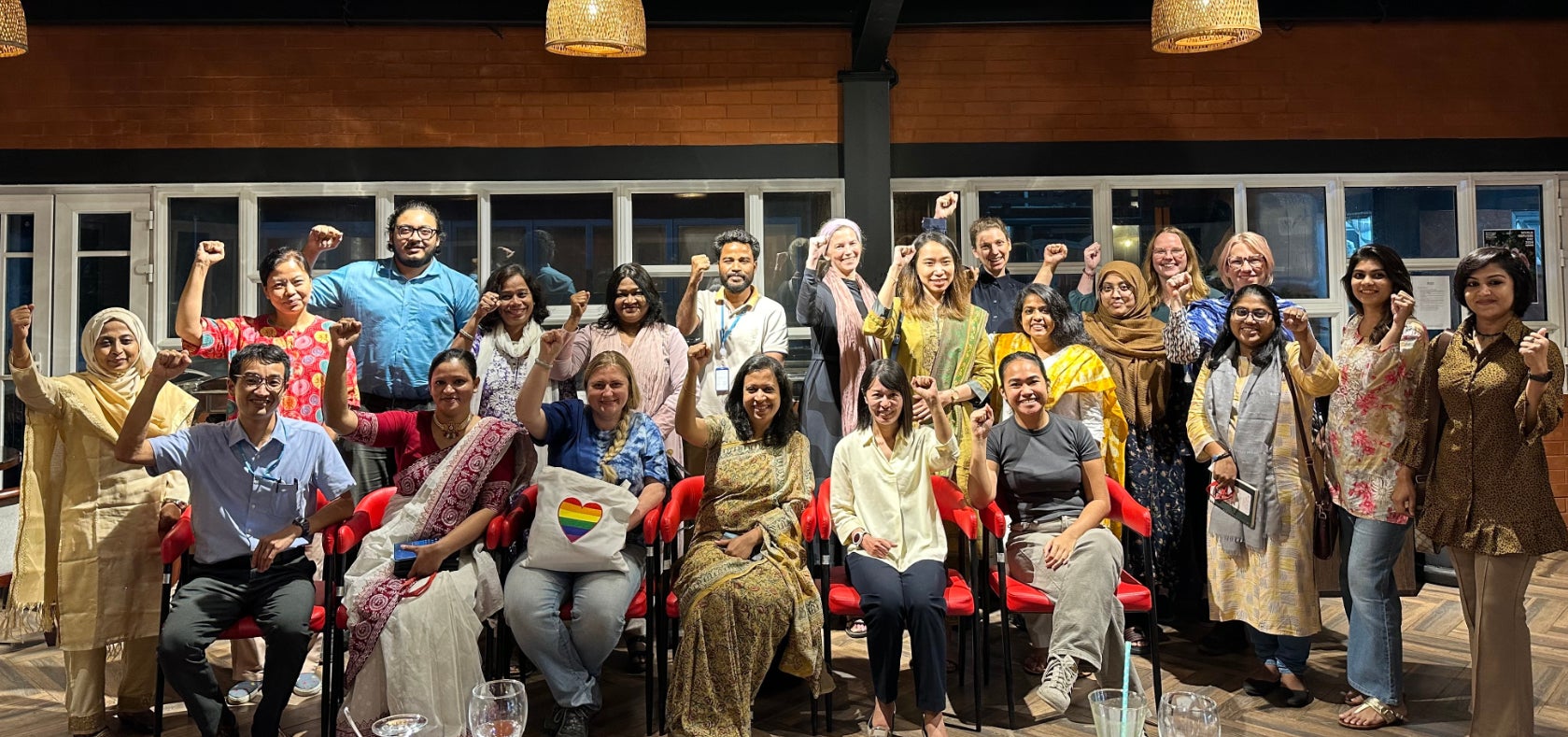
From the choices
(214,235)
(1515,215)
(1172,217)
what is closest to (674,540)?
(214,235)

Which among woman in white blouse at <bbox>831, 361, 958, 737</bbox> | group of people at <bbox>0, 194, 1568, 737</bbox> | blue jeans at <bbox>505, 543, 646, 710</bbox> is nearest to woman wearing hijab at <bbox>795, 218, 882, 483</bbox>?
group of people at <bbox>0, 194, 1568, 737</bbox>

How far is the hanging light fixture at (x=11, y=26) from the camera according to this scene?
383cm

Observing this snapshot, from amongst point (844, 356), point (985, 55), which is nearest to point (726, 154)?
point (985, 55)

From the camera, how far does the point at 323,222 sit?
616 centimetres

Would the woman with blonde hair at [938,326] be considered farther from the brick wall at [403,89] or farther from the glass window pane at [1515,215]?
the glass window pane at [1515,215]

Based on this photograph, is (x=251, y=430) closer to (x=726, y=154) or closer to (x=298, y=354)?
(x=298, y=354)

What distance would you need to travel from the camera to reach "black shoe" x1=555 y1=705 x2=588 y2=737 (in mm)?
3428

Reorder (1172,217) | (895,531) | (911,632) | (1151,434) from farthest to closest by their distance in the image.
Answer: (1172,217), (1151,434), (895,531), (911,632)

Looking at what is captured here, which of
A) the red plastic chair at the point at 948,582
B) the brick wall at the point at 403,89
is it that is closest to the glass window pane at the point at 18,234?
the brick wall at the point at 403,89

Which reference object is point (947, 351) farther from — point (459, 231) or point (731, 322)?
point (459, 231)

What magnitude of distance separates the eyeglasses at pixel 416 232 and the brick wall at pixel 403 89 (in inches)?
72.4

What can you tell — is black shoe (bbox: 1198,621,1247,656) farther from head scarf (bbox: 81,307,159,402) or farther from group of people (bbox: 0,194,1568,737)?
head scarf (bbox: 81,307,159,402)

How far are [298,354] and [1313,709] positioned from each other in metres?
3.83

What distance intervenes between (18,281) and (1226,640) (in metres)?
6.44
